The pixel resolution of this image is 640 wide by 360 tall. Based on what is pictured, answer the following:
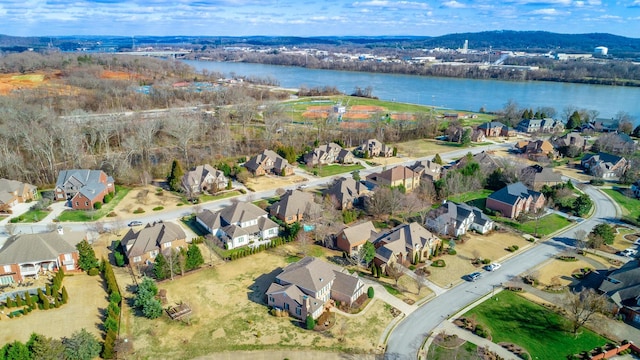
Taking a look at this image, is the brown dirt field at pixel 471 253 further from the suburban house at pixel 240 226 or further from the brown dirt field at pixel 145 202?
the brown dirt field at pixel 145 202

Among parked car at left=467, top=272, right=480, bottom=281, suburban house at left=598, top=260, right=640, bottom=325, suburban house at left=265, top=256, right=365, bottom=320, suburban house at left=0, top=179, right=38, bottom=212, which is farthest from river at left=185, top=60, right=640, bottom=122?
suburban house at left=0, top=179, right=38, bottom=212

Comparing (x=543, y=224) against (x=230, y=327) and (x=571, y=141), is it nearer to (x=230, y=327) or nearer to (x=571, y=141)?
(x=230, y=327)

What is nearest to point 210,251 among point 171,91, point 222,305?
point 222,305

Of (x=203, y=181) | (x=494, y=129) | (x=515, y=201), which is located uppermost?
(x=494, y=129)

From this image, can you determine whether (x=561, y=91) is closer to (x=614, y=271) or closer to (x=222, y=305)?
(x=614, y=271)

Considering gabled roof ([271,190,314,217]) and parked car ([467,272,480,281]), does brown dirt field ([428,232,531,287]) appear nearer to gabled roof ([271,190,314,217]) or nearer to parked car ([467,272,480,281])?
parked car ([467,272,480,281])

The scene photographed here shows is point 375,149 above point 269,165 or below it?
above

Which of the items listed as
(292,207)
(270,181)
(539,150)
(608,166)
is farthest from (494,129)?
(292,207)

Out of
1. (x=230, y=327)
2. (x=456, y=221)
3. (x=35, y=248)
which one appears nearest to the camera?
(x=230, y=327)
